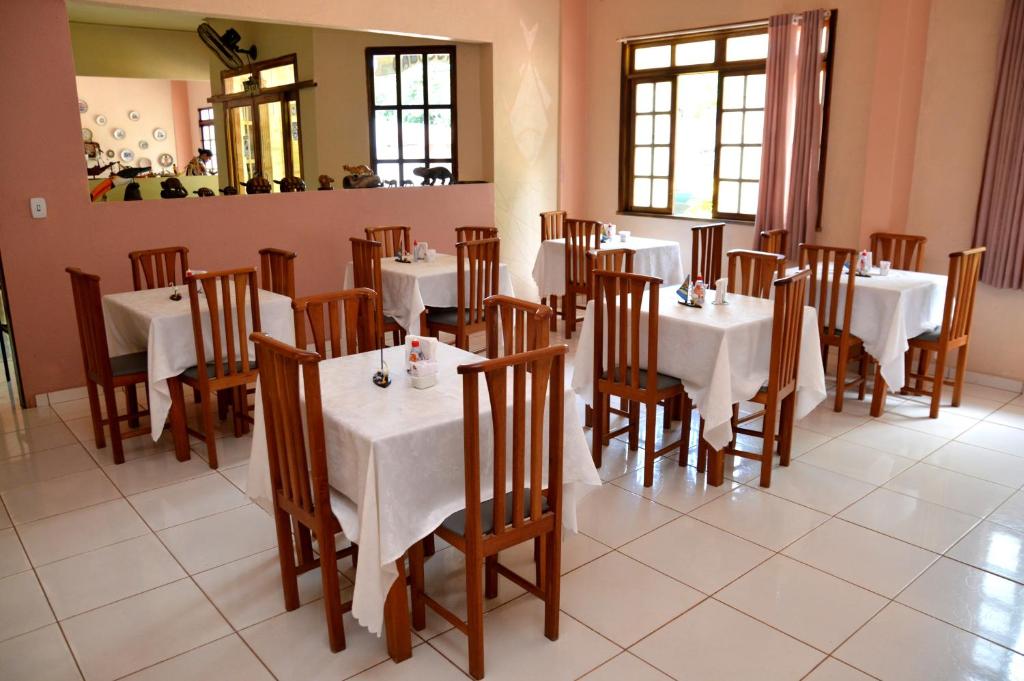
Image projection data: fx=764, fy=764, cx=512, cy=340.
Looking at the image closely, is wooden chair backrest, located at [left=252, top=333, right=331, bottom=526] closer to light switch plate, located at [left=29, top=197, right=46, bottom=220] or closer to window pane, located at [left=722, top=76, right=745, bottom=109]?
light switch plate, located at [left=29, top=197, right=46, bottom=220]

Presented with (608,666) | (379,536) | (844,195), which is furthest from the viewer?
(844,195)

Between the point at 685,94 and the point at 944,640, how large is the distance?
209 inches

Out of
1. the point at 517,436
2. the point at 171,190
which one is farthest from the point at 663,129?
the point at 517,436

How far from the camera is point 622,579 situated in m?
2.84

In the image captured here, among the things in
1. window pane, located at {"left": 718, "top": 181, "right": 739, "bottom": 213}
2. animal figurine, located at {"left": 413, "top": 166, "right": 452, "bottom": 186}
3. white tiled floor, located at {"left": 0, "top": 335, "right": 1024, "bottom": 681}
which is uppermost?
animal figurine, located at {"left": 413, "top": 166, "right": 452, "bottom": 186}

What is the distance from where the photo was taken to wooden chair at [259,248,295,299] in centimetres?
443

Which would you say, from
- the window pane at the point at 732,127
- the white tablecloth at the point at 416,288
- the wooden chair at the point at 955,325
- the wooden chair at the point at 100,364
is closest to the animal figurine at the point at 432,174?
the white tablecloth at the point at 416,288

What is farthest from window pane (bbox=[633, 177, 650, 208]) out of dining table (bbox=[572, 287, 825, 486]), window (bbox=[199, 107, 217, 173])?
window (bbox=[199, 107, 217, 173])

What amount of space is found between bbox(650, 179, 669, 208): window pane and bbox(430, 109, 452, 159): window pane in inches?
75.8

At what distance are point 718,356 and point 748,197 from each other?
3462mm

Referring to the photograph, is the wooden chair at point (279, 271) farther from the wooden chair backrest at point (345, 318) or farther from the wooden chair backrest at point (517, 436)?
the wooden chair backrest at point (517, 436)

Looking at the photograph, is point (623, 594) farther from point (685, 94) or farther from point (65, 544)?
point (685, 94)

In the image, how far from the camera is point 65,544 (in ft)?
10.2

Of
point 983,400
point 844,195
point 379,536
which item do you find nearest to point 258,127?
point 844,195
